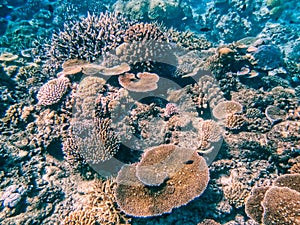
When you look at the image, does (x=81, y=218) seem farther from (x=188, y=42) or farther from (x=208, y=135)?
(x=188, y=42)

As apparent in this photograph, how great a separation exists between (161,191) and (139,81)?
2.34m

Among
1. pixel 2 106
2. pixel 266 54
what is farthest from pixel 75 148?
pixel 266 54

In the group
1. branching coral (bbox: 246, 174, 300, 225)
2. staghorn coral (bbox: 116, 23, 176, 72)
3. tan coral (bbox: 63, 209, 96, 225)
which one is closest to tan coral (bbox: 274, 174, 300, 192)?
branching coral (bbox: 246, 174, 300, 225)

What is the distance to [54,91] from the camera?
466cm

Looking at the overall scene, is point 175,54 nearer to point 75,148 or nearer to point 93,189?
point 75,148

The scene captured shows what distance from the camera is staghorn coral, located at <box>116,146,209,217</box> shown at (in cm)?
338

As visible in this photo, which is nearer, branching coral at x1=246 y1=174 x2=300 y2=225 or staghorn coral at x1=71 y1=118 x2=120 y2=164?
branching coral at x1=246 y1=174 x2=300 y2=225

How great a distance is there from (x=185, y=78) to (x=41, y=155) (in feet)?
12.5

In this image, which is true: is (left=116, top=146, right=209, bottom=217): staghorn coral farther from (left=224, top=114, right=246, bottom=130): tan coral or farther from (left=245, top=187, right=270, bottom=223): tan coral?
(left=224, top=114, right=246, bottom=130): tan coral

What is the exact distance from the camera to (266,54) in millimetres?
5898

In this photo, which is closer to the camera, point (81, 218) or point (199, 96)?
point (81, 218)

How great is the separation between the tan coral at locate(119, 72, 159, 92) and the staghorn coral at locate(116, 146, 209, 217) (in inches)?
67.1

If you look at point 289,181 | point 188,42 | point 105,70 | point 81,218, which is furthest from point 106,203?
point 188,42

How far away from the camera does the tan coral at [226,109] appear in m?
4.67
